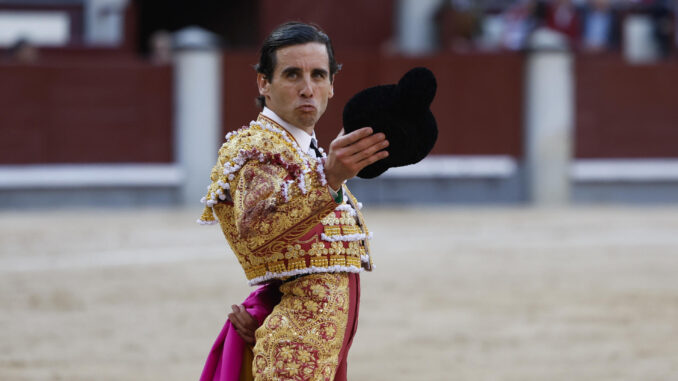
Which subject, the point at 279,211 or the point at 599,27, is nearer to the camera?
the point at 279,211

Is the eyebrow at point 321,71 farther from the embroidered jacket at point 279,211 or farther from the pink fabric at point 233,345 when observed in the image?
the pink fabric at point 233,345

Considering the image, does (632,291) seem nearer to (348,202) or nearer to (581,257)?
(581,257)

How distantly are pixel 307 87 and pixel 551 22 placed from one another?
989 centimetres

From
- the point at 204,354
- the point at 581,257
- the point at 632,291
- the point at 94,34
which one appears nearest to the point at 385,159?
the point at 204,354

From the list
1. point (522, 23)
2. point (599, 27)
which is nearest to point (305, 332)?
point (522, 23)

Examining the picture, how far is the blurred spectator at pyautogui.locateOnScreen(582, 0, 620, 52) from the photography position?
37.3ft

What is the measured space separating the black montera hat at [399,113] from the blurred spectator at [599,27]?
991 cm

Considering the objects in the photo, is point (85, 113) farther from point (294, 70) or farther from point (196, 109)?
point (294, 70)

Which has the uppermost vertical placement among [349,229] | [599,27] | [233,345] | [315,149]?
[599,27]

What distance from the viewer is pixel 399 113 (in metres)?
1.64

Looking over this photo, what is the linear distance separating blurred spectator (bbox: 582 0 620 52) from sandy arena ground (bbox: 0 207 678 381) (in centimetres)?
311

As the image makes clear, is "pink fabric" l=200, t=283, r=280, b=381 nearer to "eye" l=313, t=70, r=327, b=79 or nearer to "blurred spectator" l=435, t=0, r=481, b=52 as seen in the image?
"eye" l=313, t=70, r=327, b=79

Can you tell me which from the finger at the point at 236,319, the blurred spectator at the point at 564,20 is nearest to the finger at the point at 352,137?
the finger at the point at 236,319

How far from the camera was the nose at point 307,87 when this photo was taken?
1.76m
